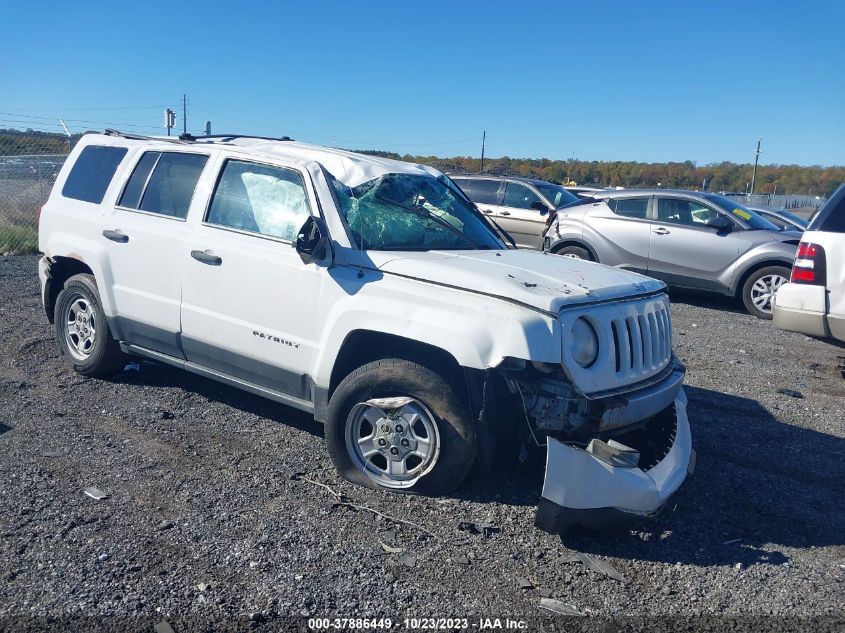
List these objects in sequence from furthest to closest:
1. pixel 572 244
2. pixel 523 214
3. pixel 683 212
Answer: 1. pixel 523 214
2. pixel 572 244
3. pixel 683 212

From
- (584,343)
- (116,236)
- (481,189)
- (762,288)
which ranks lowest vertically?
(762,288)

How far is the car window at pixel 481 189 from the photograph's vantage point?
1394cm

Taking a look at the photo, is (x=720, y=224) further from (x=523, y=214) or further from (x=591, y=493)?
(x=591, y=493)

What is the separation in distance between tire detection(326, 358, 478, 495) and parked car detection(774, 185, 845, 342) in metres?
4.21

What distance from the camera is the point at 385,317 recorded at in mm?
4254

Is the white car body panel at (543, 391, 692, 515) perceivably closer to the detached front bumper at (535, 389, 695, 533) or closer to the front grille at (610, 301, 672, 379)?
the detached front bumper at (535, 389, 695, 533)

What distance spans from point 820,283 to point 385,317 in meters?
4.52

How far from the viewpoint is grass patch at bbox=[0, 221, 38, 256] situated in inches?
553

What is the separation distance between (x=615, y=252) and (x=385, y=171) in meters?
7.40

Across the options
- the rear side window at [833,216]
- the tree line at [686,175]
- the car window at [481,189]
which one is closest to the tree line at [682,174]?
the tree line at [686,175]

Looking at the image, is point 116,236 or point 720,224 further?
point 720,224

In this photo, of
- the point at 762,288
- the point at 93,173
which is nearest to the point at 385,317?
the point at 93,173

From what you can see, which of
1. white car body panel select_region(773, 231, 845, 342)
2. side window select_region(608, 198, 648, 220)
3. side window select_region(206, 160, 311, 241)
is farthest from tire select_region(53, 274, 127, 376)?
side window select_region(608, 198, 648, 220)

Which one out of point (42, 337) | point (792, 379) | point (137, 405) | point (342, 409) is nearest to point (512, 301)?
point (342, 409)
